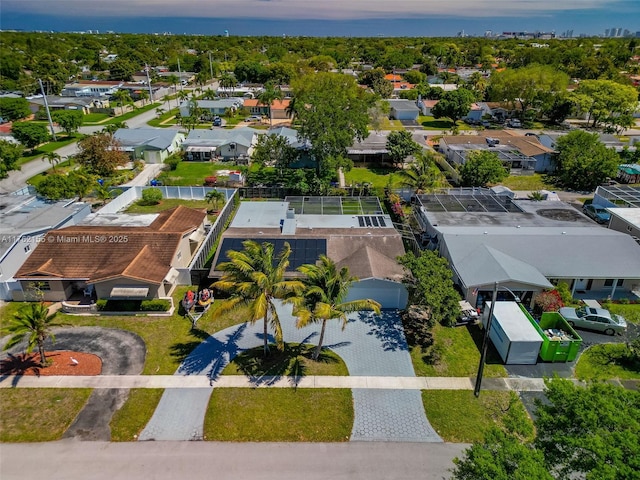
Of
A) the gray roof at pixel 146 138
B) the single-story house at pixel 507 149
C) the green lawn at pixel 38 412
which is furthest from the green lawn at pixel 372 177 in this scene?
the green lawn at pixel 38 412

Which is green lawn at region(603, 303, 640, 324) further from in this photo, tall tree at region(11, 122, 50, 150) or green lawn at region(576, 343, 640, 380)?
tall tree at region(11, 122, 50, 150)

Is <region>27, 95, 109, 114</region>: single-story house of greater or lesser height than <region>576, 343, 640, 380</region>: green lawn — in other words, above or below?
above

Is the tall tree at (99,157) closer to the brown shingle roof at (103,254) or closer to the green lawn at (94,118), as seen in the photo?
the brown shingle roof at (103,254)

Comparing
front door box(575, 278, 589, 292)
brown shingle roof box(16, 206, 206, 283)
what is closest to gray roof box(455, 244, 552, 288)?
front door box(575, 278, 589, 292)

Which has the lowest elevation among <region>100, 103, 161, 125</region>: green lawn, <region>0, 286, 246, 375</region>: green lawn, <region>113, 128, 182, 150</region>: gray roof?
<region>0, 286, 246, 375</region>: green lawn

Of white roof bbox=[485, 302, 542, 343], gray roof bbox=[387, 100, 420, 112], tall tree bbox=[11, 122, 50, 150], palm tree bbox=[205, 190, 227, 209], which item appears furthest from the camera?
gray roof bbox=[387, 100, 420, 112]
